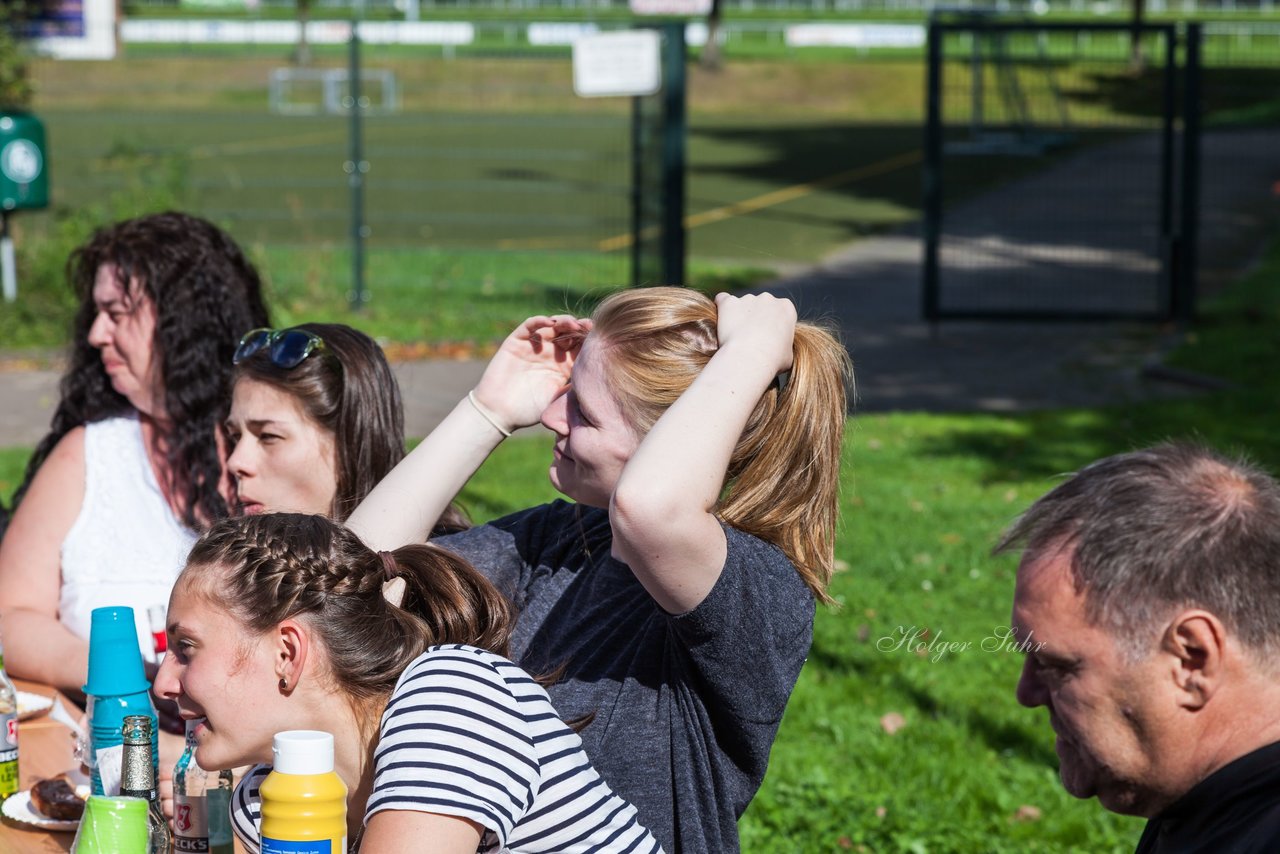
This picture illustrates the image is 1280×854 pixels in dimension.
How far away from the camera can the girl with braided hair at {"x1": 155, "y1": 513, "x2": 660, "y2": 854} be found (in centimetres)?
189

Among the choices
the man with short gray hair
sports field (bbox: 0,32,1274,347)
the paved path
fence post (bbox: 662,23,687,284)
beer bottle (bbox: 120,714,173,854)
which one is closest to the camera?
the man with short gray hair

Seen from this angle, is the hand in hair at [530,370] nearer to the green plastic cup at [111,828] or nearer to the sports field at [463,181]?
the sports field at [463,181]

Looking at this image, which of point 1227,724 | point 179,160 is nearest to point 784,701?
point 1227,724

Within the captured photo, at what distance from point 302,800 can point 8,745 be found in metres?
1.10

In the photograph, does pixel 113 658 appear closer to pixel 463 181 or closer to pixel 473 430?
pixel 473 430

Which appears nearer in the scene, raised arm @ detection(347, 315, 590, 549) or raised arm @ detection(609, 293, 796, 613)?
raised arm @ detection(609, 293, 796, 613)

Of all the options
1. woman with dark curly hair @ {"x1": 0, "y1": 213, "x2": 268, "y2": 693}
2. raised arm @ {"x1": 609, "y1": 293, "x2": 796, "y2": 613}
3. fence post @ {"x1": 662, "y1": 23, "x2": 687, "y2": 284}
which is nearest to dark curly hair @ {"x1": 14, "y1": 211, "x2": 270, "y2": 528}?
woman with dark curly hair @ {"x1": 0, "y1": 213, "x2": 268, "y2": 693}

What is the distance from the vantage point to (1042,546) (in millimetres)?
1839

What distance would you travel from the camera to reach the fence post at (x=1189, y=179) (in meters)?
10.6

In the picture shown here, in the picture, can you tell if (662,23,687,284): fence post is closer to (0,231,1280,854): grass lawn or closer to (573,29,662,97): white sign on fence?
(573,29,662,97): white sign on fence

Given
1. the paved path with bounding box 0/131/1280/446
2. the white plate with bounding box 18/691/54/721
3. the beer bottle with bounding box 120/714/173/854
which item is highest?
→ the beer bottle with bounding box 120/714/173/854

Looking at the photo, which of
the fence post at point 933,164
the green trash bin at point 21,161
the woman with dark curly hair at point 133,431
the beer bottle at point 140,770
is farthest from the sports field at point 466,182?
the fence post at point 933,164

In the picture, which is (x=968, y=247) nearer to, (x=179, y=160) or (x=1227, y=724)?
(x=179, y=160)

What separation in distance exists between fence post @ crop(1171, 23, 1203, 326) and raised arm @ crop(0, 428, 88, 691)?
29.3 feet
